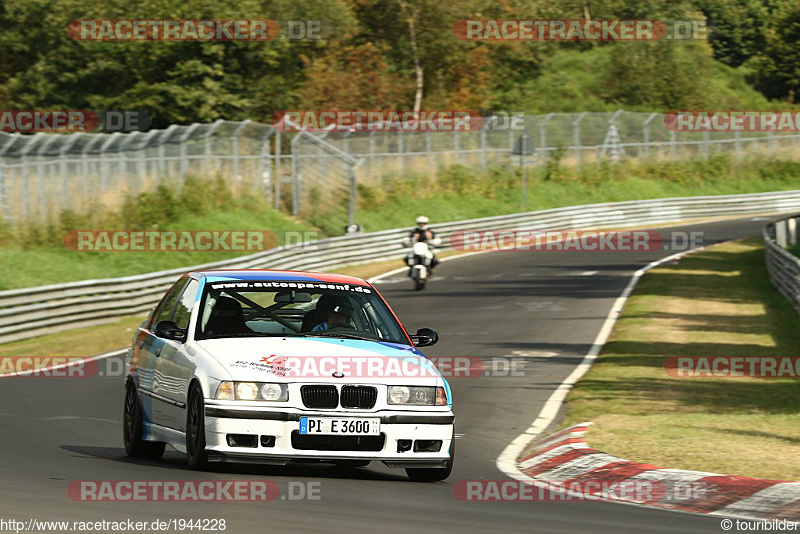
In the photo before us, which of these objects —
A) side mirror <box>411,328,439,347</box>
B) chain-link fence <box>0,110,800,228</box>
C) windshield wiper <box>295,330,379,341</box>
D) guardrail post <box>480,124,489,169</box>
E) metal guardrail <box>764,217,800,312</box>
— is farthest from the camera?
guardrail post <box>480,124,489,169</box>

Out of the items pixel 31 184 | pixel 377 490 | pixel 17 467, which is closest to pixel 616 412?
pixel 377 490

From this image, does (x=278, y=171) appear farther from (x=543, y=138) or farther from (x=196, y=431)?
(x=196, y=431)

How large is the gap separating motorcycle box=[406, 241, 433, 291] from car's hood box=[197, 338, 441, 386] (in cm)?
2056

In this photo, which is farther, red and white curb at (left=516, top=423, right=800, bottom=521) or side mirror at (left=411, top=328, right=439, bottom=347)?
side mirror at (left=411, top=328, right=439, bottom=347)

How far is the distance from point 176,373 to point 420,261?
20.8 meters

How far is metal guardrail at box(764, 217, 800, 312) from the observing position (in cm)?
2577

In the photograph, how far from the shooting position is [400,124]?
50.8m

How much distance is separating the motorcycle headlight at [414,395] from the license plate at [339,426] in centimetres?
23

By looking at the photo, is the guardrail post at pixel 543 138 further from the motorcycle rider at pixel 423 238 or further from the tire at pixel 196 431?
the tire at pixel 196 431

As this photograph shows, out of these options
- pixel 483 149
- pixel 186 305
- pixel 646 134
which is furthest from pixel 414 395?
pixel 646 134

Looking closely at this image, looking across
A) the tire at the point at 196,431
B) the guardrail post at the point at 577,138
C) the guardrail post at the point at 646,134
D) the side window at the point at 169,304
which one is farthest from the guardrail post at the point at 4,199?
the guardrail post at the point at 646,134

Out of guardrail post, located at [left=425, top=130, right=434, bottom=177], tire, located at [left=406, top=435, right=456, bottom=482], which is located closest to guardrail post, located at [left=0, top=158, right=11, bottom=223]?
tire, located at [left=406, top=435, right=456, bottom=482]

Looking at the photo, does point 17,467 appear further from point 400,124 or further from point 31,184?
point 400,124

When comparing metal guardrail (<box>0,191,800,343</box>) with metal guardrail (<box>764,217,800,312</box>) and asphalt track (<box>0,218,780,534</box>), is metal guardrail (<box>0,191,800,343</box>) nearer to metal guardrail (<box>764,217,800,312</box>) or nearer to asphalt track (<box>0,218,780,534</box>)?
metal guardrail (<box>764,217,800,312</box>)
